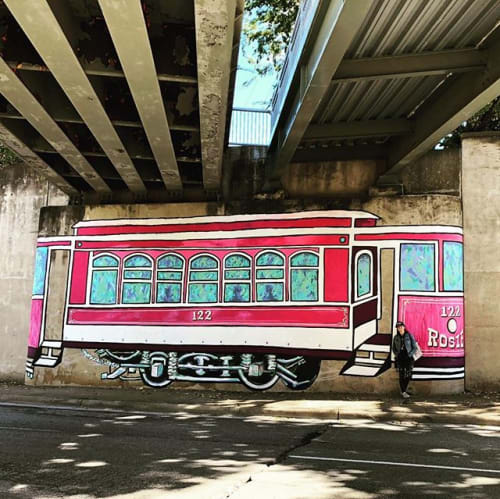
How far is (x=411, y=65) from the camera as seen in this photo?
26.7 feet

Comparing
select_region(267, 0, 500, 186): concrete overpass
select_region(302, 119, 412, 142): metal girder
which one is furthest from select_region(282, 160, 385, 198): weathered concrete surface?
select_region(302, 119, 412, 142): metal girder

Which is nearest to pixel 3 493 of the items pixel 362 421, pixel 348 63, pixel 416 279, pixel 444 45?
pixel 362 421

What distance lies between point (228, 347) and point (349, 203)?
4.31 metres

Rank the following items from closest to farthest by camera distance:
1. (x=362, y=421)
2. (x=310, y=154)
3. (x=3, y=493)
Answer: (x=3, y=493)
(x=362, y=421)
(x=310, y=154)

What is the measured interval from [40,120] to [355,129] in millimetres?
6220

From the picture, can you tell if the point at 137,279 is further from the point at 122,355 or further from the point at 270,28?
the point at 270,28

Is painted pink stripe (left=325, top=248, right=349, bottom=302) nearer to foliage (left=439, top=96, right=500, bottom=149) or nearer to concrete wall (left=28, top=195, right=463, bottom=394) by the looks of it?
concrete wall (left=28, top=195, right=463, bottom=394)

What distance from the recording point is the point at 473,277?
11.9 m

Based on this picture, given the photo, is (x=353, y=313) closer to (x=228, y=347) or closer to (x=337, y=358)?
(x=337, y=358)

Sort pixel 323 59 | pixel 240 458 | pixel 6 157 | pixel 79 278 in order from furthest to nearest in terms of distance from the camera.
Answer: pixel 6 157 < pixel 79 278 < pixel 323 59 < pixel 240 458

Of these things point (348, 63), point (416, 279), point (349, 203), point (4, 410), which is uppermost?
point (348, 63)

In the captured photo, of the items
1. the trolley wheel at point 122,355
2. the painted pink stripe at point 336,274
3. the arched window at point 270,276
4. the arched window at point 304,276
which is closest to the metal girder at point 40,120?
the trolley wheel at point 122,355

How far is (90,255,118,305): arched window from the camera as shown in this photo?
42.2ft

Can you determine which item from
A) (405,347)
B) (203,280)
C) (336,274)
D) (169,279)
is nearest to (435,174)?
(336,274)
